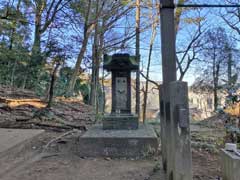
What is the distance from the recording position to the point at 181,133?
9.09ft

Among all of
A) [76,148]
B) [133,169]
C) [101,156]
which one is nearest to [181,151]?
[133,169]

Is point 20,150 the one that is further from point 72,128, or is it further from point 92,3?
point 92,3

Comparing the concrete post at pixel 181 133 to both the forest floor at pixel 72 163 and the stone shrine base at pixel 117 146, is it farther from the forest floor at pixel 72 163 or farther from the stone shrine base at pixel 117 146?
the stone shrine base at pixel 117 146

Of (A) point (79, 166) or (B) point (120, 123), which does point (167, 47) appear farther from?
(B) point (120, 123)

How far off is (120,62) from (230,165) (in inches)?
179

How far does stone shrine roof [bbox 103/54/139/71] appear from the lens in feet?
23.2

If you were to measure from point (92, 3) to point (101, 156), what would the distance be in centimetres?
989

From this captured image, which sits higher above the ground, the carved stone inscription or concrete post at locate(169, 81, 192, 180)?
the carved stone inscription

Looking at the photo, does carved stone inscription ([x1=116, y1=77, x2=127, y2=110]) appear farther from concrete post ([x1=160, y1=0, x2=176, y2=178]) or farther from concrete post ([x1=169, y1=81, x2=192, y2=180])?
concrete post ([x1=169, y1=81, x2=192, y2=180])

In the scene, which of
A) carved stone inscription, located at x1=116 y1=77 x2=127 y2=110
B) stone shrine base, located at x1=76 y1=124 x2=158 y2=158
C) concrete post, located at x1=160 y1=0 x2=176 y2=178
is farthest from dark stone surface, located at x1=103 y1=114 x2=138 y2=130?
concrete post, located at x1=160 y1=0 x2=176 y2=178

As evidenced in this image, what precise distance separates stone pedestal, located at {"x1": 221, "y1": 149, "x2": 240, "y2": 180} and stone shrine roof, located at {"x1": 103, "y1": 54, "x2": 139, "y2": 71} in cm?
417

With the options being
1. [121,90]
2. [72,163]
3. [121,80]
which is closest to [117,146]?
[72,163]

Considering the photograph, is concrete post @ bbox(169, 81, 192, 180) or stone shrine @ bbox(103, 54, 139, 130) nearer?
concrete post @ bbox(169, 81, 192, 180)

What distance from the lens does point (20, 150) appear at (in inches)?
212
